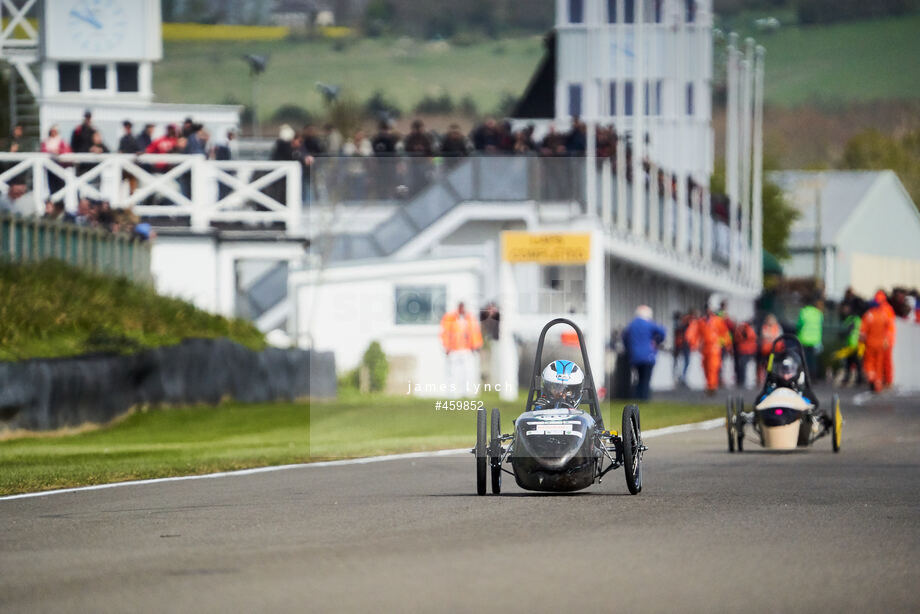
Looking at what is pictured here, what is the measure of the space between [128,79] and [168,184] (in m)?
11.2

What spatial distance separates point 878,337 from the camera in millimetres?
36875

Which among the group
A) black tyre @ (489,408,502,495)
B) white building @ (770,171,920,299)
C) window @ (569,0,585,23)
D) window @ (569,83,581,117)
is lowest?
black tyre @ (489,408,502,495)

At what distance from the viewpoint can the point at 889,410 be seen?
3048cm

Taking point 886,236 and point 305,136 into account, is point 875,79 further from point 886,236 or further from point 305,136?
point 305,136

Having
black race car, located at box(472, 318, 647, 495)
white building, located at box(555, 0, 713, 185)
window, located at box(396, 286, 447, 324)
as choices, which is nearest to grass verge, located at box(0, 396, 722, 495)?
black race car, located at box(472, 318, 647, 495)

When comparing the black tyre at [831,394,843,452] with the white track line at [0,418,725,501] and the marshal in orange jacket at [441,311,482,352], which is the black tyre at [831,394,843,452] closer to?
the white track line at [0,418,725,501]

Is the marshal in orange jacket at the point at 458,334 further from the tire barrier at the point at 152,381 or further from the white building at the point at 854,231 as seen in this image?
the white building at the point at 854,231

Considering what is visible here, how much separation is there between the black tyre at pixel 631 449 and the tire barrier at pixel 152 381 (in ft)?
30.4

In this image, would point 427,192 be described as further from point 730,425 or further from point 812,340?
point 730,425

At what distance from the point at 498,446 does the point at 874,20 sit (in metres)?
86.1

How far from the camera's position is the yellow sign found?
29.9 metres

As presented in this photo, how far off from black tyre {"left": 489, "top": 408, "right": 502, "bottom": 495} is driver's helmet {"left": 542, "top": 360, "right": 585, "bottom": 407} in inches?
Answer: 15.6

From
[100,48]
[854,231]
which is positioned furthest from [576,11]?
[854,231]

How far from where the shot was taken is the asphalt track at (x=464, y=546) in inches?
342
